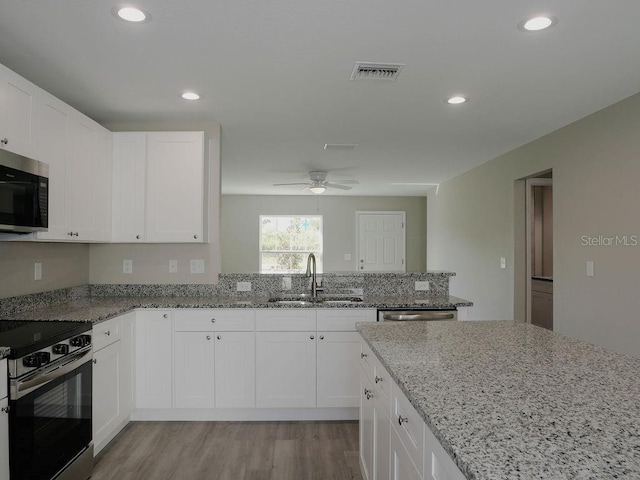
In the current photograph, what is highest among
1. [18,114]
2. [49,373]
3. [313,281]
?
[18,114]

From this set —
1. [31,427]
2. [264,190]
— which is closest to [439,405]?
[31,427]

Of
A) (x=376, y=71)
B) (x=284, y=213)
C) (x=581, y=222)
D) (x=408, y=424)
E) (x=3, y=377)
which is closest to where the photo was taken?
(x=408, y=424)

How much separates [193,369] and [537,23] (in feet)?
9.68

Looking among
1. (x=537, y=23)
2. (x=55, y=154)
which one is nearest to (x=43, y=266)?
(x=55, y=154)

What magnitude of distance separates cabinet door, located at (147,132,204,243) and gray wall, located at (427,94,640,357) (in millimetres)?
3038

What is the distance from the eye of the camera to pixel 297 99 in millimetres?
3146

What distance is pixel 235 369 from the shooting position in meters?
3.25

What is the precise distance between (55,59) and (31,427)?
6.21 feet

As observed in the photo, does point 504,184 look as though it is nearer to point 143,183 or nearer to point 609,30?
point 609,30

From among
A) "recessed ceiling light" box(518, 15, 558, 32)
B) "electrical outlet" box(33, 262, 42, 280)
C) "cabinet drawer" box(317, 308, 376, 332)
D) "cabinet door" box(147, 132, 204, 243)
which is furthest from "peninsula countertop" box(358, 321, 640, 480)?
A: "electrical outlet" box(33, 262, 42, 280)

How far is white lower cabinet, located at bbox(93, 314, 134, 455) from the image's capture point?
261 centimetres

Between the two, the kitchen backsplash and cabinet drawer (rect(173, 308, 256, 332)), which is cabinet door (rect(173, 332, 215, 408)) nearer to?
cabinet drawer (rect(173, 308, 256, 332))

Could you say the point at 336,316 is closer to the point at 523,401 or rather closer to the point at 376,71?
the point at 376,71

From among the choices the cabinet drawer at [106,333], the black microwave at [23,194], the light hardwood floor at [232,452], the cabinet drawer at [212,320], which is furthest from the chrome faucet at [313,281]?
the black microwave at [23,194]
